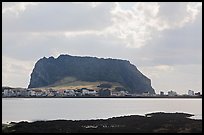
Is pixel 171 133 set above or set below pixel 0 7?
below

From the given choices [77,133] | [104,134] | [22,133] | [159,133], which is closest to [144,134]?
[159,133]

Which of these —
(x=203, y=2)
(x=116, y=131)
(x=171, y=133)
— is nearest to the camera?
(x=203, y=2)

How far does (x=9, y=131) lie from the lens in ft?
188

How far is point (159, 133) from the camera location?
51875mm

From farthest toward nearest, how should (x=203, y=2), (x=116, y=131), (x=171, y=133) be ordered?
(x=116, y=131), (x=171, y=133), (x=203, y=2)

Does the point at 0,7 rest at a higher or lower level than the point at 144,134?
higher

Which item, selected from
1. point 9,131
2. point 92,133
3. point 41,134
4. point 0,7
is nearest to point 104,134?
point 92,133

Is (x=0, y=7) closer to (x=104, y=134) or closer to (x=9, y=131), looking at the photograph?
(x=104, y=134)

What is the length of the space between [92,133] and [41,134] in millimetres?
7882

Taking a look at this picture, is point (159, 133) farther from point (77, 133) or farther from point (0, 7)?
→ point (0, 7)

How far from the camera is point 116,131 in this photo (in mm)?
56906

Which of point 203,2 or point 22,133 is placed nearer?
point 203,2

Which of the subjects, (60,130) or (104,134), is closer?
(104,134)

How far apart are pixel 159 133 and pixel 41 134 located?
703 inches
